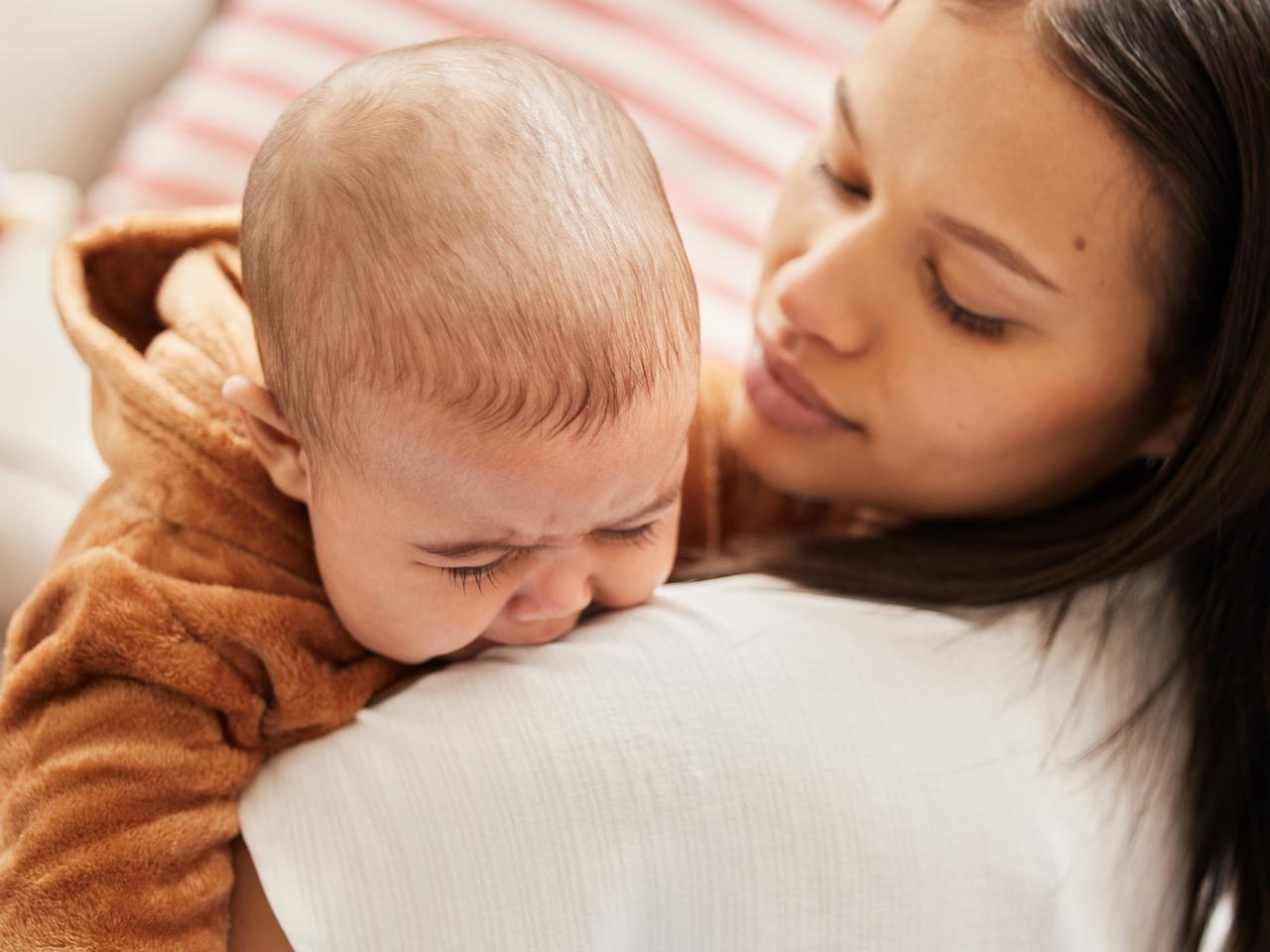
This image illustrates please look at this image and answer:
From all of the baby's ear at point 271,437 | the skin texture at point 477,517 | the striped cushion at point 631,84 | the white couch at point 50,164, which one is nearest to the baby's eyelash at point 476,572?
the skin texture at point 477,517

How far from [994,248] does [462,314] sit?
0.42 metres

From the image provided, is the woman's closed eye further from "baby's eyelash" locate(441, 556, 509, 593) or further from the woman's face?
"baby's eyelash" locate(441, 556, 509, 593)

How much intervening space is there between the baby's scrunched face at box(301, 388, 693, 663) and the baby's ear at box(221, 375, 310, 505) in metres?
0.02

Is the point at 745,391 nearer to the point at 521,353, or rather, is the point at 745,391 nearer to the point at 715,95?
the point at 521,353

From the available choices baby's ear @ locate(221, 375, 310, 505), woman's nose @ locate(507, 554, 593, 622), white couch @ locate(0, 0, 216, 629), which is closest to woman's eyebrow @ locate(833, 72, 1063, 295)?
woman's nose @ locate(507, 554, 593, 622)

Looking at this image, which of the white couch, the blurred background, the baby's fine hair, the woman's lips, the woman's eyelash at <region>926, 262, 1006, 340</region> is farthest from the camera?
the blurred background

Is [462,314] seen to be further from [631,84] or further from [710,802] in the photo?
[631,84]

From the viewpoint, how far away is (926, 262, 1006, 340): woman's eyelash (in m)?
0.92

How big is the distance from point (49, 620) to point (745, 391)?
0.58m

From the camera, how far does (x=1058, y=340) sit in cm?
91

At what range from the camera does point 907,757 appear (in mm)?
822

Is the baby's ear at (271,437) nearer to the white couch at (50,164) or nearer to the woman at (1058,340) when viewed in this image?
the woman at (1058,340)

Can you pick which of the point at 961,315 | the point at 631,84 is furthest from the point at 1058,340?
the point at 631,84

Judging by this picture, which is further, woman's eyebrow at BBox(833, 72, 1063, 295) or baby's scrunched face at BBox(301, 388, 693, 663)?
woman's eyebrow at BBox(833, 72, 1063, 295)
